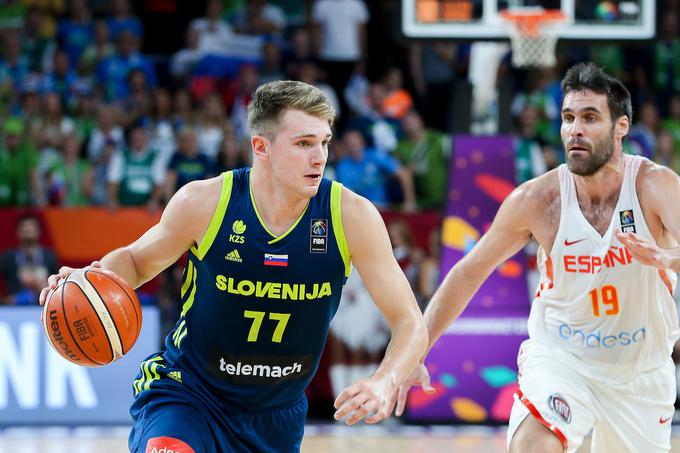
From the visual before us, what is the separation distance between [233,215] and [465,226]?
572cm

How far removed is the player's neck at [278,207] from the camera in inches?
181

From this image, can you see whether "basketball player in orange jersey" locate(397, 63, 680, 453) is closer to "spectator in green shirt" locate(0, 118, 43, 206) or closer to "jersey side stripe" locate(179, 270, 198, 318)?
"jersey side stripe" locate(179, 270, 198, 318)

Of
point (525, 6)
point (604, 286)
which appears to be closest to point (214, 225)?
point (604, 286)

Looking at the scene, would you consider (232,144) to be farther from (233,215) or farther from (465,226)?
(233,215)

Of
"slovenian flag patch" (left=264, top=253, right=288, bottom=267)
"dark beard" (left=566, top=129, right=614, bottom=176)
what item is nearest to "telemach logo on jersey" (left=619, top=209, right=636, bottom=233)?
"dark beard" (left=566, top=129, right=614, bottom=176)

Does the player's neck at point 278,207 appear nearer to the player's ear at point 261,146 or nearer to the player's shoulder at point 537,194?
the player's ear at point 261,146

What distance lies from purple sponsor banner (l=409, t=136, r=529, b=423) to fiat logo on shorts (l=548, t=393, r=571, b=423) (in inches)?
196

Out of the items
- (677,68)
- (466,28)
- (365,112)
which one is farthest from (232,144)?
(677,68)

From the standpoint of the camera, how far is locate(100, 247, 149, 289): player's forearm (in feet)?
15.3

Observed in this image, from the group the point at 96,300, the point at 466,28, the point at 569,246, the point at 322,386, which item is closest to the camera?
the point at 96,300

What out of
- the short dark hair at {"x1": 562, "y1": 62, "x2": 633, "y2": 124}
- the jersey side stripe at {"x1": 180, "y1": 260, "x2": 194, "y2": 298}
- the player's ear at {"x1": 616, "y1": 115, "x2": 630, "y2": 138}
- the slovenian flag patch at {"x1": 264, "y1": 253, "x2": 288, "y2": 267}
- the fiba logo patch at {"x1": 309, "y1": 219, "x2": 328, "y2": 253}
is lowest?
the jersey side stripe at {"x1": 180, "y1": 260, "x2": 194, "y2": 298}

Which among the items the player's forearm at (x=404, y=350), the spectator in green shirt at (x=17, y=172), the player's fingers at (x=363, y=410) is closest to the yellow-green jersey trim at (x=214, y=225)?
the player's forearm at (x=404, y=350)

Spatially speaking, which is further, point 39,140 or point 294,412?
point 39,140

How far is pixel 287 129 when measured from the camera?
453 cm
